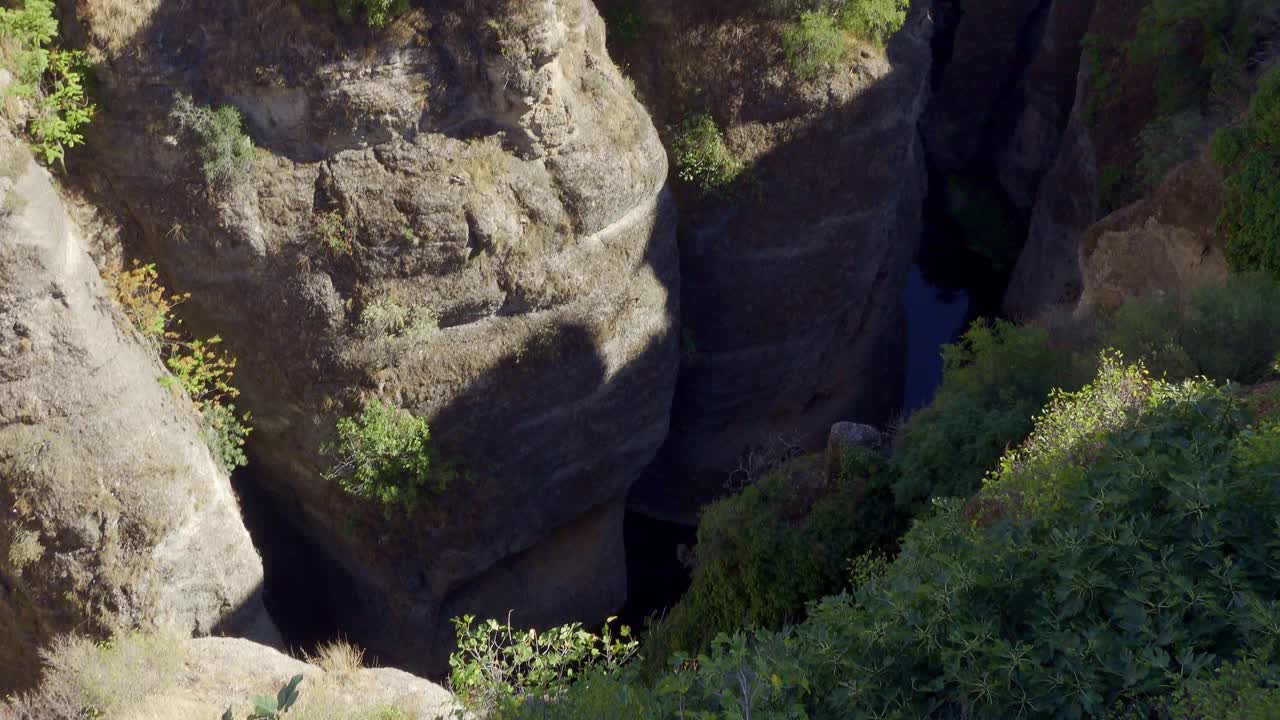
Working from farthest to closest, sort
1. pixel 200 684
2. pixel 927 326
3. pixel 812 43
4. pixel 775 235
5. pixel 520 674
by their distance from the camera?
pixel 927 326, pixel 775 235, pixel 812 43, pixel 200 684, pixel 520 674

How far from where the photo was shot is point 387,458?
13.4 meters

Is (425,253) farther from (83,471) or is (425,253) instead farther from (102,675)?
(102,675)

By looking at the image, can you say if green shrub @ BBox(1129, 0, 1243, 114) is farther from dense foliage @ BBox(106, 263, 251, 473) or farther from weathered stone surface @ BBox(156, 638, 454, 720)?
dense foliage @ BBox(106, 263, 251, 473)

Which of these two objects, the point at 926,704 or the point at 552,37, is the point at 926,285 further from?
the point at 926,704

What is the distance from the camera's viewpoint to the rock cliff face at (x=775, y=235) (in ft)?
49.8

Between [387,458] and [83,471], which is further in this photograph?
[387,458]

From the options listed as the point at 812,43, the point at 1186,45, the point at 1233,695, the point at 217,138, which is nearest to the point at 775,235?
the point at 812,43

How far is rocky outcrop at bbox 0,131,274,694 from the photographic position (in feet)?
35.0

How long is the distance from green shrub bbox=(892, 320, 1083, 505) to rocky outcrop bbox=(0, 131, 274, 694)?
8.71 meters

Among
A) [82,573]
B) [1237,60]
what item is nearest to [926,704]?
[82,573]

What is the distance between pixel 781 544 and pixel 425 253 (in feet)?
19.3

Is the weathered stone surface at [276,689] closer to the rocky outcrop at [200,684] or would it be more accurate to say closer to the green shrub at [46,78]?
the rocky outcrop at [200,684]

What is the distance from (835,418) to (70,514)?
13.3 meters

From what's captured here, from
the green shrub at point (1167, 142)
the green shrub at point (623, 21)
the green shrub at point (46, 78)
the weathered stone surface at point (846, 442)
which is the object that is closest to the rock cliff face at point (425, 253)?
the green shrub at point (46, 78)
